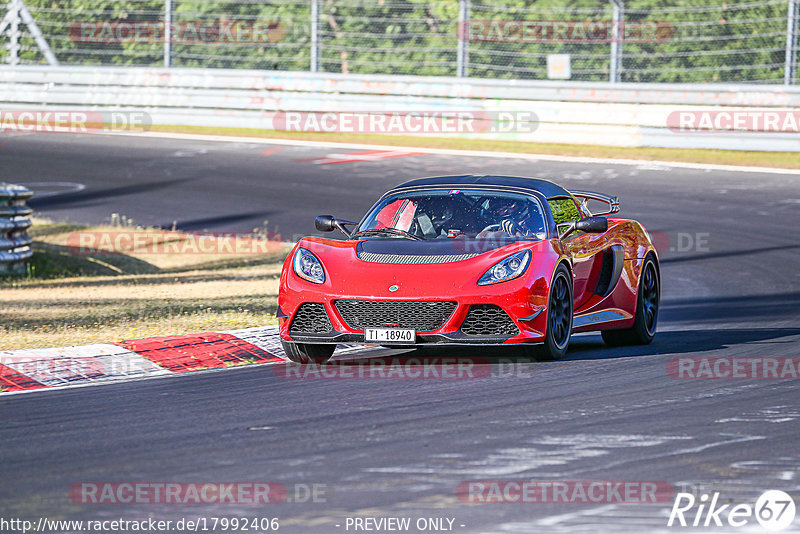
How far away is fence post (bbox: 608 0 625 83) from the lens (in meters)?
23.9

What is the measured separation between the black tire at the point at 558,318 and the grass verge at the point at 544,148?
45.8 feet

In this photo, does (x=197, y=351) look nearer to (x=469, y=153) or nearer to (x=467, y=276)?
(x=467, y=276)

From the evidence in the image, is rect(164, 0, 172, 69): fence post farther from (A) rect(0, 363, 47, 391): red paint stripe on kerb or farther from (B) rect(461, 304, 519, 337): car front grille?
(B) rect(461, 304, 519, 337): car front grille

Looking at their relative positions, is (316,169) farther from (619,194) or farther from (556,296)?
(556,296)

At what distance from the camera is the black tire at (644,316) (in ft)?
33.8

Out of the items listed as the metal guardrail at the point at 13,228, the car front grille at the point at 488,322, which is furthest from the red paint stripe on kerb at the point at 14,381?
the metal guardrail at the point at 13,228

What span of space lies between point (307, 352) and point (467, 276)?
1336mm

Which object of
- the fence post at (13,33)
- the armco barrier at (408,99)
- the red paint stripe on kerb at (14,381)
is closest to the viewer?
the red paint stripe on kerb at (14,381)

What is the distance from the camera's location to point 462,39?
25.3 metres

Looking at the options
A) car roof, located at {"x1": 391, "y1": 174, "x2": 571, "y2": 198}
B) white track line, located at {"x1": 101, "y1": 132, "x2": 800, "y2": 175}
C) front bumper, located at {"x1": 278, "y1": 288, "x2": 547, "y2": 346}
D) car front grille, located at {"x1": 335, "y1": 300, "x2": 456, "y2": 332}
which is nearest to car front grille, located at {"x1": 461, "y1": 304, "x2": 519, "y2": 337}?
front bumper, located at {"x1": 278, "y1": 288, "x2": 547, "y2": 346}

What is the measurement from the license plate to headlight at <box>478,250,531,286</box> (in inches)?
22.3

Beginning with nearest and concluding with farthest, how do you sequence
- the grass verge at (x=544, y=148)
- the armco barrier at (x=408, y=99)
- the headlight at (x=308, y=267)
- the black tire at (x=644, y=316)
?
the headlight at (x=308, y=267) < the black tire at (x=644, y=316) < the grass verge at (x=544, y=148) < the armco barrier at (x=408, y=99)

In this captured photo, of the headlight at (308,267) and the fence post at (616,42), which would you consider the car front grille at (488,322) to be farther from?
the fence post at (616,42)

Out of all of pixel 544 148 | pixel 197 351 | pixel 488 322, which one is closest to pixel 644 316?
pixel 488 322
